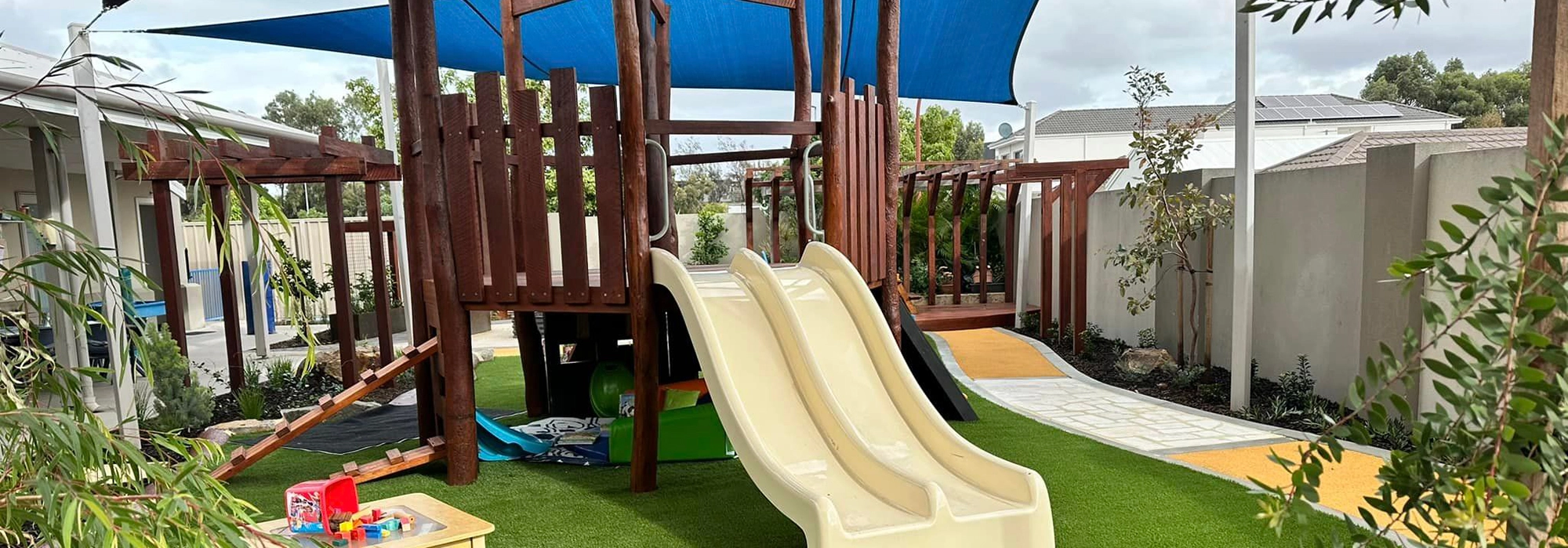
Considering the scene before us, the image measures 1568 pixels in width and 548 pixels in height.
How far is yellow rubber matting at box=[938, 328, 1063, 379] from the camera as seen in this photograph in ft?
27.4

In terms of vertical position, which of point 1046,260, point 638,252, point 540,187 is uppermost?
point 540,187

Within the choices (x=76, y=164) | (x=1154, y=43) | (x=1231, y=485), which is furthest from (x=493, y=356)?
(x=1154, y=43)

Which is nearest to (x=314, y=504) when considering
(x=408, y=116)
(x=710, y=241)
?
(x=408, y=116)

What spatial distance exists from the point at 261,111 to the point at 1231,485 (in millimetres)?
56322

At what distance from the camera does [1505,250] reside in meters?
1.15

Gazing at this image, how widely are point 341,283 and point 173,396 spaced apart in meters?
1.62

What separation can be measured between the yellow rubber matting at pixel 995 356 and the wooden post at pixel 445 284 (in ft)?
15.1

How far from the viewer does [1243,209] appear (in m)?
5.92

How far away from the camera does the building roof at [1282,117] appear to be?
2317 cm

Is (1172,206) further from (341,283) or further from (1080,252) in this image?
(341,283)

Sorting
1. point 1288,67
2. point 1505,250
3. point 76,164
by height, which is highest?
point 1288,67

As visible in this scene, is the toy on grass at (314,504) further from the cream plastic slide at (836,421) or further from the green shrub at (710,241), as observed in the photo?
the green shrub at (710,241)

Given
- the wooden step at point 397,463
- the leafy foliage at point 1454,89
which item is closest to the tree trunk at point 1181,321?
the wooden step at point 397,463

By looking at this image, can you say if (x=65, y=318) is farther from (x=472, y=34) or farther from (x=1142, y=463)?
(x=1142, y=463)
